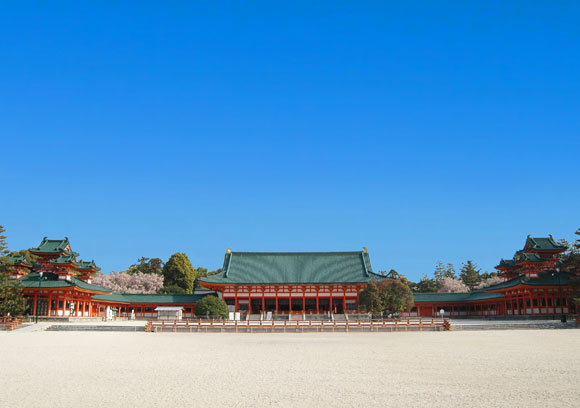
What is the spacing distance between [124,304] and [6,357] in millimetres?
→ 40809

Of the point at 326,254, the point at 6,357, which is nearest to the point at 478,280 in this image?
the point at 326,254

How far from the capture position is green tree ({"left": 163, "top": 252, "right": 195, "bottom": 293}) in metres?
81.1

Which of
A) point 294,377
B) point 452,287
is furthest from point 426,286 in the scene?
point 294,377

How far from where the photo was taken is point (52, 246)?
5112 centimetres

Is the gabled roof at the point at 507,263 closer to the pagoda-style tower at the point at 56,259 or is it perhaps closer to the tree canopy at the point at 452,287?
the tree canopy at the point at 452,287

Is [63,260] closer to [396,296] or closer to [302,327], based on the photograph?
[302,327]

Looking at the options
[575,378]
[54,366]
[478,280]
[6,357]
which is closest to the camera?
[575,378]

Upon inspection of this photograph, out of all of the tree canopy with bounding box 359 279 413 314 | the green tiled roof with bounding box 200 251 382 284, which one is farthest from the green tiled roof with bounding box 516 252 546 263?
the tree canopy with bounding box 359 279 413 314

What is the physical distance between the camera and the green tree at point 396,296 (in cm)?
4022

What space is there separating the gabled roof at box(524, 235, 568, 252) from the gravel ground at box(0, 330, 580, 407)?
100 feet

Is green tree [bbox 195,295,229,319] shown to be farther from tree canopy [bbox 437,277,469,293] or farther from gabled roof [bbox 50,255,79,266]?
tree canopy [bbox 437,277,469,293]

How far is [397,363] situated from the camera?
52.2ft

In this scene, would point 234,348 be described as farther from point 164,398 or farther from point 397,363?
point 164,398

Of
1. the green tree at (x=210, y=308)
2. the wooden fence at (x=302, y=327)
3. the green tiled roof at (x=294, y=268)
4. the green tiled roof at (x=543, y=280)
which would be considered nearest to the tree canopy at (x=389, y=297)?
the wooden fence at (x=302, y=327)
